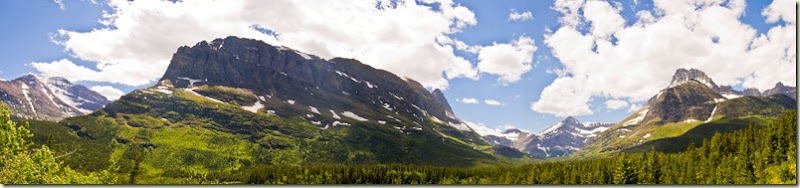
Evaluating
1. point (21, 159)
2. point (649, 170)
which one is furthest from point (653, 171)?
point (21, 159)

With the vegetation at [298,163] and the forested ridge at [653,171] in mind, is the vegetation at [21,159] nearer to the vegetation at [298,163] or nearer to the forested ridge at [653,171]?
the vegetation at [298,163]

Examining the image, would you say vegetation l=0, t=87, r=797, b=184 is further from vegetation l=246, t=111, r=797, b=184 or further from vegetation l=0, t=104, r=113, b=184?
vegetation l=246, t=111, r=797, b=184

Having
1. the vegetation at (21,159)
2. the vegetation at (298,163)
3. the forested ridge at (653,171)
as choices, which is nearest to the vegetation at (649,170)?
the forested ridge at (653,171)

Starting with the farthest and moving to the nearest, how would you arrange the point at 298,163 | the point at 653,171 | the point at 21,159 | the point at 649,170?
the point at 298,163
the point at 649,170
the point at 653,171
the point at 21,159

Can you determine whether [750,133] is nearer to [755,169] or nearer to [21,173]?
[755,169]

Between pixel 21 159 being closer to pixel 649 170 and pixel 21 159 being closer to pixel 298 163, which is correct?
pixel 649 170

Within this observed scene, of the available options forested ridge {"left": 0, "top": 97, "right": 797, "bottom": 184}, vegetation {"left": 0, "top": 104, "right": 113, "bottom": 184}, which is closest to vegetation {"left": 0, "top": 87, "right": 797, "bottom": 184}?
vegetation {"left": 0, "top": 104, "right": 113, "bottom": 184}

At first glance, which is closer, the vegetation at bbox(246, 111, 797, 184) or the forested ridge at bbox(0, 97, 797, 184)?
the forested ridge at bbox(0, 97, 797, 184)

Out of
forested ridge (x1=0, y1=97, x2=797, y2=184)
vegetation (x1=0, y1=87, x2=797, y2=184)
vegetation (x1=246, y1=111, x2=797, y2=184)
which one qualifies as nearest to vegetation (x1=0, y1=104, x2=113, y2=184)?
vegetation (x1=0, y1=87, x2=797, y2=184)

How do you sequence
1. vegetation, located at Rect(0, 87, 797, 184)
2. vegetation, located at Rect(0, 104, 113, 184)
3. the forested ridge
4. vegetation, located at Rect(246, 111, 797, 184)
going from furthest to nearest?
1. vegetation, located at Rect(246, 111, 797, 184)
2. the forested ridge
3. vegetation, located at Rect(0, 87, 797, 184)
4. vegetation, located at Rect(0, 104, 113, 184)

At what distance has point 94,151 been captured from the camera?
153 meters

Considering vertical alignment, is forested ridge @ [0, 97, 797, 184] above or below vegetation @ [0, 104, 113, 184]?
above

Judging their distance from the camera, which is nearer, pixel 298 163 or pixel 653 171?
pixel 653 171

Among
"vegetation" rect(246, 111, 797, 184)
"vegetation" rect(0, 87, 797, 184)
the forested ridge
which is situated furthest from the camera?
"vegetation" rect(246, 111, 797, 184)
